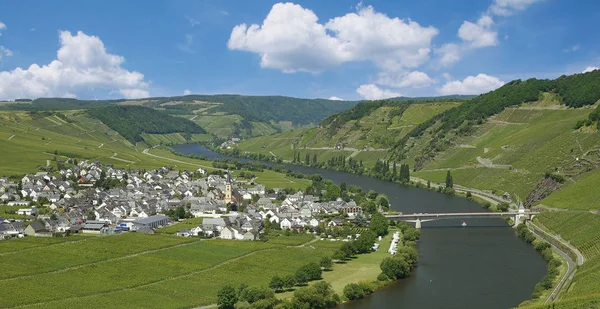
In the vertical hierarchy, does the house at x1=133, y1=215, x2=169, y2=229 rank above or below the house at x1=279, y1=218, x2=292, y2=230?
above

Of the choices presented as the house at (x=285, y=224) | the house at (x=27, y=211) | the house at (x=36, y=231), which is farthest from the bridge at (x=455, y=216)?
the house at (x=27, y=211)

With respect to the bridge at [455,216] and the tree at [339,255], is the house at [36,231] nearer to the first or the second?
the tree at [339,255]

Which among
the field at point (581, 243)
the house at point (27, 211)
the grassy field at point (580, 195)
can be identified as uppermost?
the grassy field at point (580, 195)

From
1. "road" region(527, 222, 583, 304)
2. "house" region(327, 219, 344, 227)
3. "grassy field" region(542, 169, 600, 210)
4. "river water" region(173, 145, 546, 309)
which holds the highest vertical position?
"grassy field" region(542, 169, 600, 210)

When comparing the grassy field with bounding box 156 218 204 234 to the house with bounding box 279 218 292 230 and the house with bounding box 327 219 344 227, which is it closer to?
the house with bounding box 279 218 292 230

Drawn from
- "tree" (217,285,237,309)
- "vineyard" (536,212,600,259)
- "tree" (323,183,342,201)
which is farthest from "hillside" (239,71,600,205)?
"tree" (217,285,237,309)

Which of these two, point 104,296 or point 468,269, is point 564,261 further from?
point 104,296

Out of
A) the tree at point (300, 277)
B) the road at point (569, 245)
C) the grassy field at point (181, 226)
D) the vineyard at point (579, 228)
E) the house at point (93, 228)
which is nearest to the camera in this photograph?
the tree at point (300, 277)
